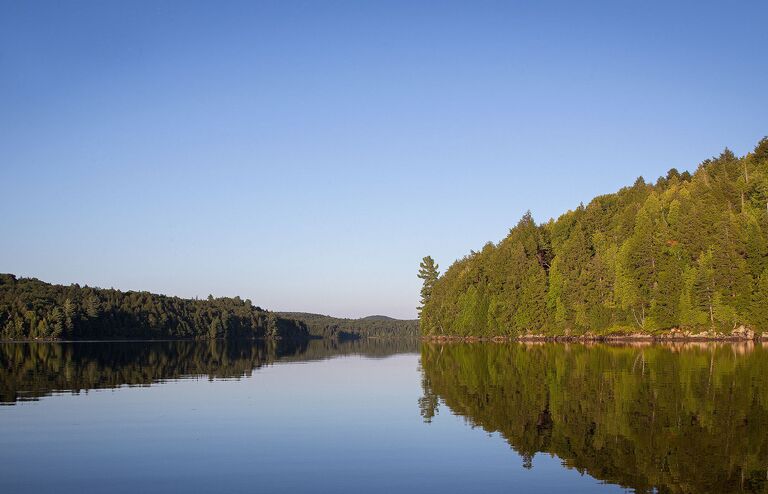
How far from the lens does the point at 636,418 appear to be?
27.5 m

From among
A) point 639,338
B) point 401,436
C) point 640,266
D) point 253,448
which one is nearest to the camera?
point 253,448

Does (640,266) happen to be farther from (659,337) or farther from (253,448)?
(253,448)

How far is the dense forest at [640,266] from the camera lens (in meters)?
104

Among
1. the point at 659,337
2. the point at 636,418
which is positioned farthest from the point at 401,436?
the point at 659,337

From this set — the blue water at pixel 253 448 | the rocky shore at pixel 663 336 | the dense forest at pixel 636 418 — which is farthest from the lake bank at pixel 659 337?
the blue water at pixel 253 448

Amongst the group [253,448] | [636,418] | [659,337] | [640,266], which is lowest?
[253,448]

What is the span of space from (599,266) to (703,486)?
116998mm

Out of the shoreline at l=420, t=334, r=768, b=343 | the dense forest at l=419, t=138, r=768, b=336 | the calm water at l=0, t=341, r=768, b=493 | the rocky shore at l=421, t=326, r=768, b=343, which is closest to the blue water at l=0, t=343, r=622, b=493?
the calm water at l=0, t=341, r=768, b=493

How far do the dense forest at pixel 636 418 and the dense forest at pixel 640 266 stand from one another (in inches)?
2320

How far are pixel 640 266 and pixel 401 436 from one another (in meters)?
106

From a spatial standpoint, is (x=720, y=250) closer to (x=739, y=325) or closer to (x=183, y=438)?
(x=739, y=325)

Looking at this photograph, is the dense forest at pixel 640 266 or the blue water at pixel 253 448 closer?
the blue water at pixel 253 448

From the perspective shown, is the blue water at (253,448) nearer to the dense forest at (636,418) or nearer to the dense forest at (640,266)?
the dense forest at (636,418)

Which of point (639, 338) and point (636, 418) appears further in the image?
point (639, 338)
